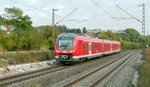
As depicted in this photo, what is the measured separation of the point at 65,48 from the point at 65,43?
490 millimetres

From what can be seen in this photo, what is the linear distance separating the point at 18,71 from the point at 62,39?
782 centimetres

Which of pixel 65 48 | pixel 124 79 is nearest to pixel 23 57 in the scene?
pixel 65 48

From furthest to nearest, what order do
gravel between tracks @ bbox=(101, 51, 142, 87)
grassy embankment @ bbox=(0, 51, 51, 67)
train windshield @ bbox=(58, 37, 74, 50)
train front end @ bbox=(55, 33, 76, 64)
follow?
train windshield @ bbox=(58, 37, 74, 50), train front end @ bbox=(55, 33, 76, 64), grassy embankment @ bbox=(0, 51, 51, 67), gravel between tracks @ bbox=(101, 51, 142, 87)

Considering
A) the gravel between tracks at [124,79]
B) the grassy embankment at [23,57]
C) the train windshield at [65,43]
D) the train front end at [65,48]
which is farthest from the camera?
the train windshield at [65,43]

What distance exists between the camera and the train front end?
104 feet

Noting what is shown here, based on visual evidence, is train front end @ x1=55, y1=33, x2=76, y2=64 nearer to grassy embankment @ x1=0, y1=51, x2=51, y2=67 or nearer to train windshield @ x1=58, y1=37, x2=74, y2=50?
train windshield @ x1=58, y1=37, x2=74, y2=50

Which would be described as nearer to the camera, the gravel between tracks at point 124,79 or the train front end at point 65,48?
the gravel between tracks at point 124,79

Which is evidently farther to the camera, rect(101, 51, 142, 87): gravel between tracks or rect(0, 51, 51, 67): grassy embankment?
rect(0, 51, 51, 67): grassy embankment

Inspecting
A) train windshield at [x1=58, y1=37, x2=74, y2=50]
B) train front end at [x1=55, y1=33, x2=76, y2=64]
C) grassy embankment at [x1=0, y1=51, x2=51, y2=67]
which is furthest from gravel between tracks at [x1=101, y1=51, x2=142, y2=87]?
grassy embankment at [x1=0, y1=51, x2=51, y2=67]

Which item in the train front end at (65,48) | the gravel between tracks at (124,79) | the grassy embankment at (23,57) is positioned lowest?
the gravel between tracks at (124,79)

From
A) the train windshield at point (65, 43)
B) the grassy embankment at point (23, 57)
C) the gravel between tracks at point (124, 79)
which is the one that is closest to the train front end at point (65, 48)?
the train windshield at point (65, 43)

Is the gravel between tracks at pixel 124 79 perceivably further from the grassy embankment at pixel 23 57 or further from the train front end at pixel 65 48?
the grassy embankment at pixel 23 57

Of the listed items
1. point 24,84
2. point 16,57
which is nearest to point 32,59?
point 16,57

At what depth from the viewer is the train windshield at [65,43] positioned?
32.1 m
